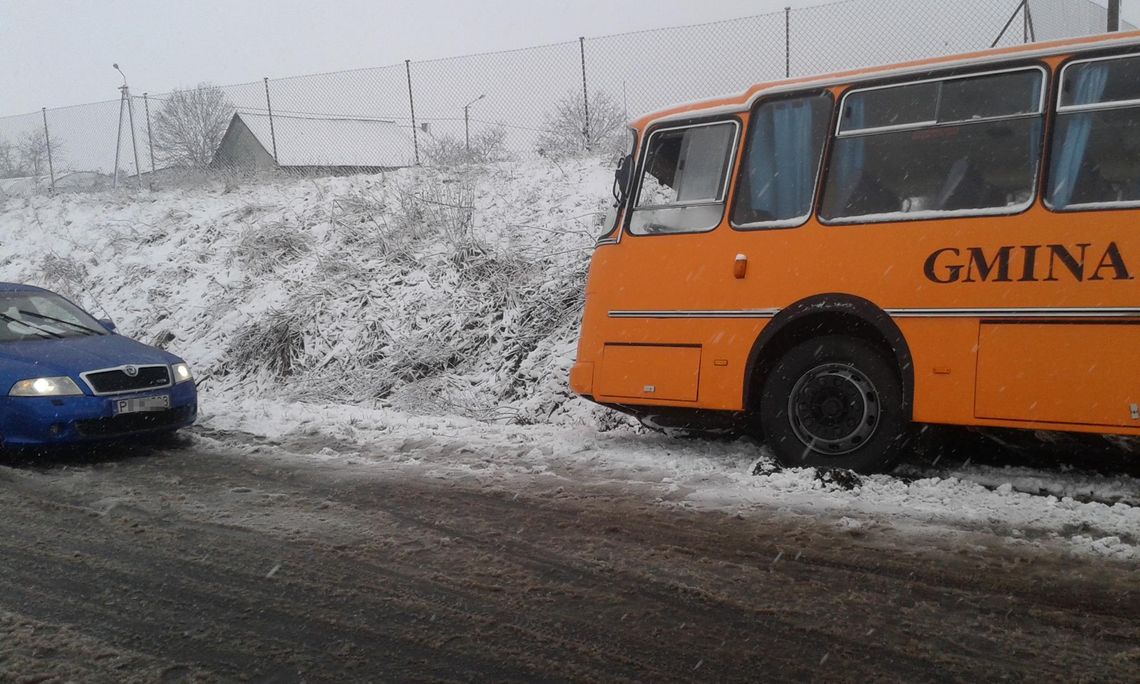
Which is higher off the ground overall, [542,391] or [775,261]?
[775,261]

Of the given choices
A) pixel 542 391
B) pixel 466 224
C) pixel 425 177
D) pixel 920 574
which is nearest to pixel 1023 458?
pixel 920 574

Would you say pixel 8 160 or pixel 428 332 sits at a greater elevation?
pixel 8 160

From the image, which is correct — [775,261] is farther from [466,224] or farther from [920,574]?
[466,224]

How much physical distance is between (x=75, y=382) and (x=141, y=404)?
526mm

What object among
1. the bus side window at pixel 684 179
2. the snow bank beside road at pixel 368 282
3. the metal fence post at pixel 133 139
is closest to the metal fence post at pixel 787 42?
the snow bank beside road at pixel 368 282

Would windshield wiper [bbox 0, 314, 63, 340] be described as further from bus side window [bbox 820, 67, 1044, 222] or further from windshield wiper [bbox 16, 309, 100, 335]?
bus side window [bbox 820, 67, 1044, 222]

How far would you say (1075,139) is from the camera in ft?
17.1

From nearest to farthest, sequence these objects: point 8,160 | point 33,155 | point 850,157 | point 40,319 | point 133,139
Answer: point 850,157
point 40,319
point 133,139
point 33,155
point 8,160

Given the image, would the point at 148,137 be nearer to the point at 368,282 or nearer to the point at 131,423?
the point at 368,282

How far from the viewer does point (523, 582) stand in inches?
152

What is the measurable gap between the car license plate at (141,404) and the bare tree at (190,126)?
1515 cm

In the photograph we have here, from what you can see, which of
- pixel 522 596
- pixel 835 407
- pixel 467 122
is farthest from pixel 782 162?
pixel 467 122

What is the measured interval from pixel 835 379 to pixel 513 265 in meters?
5.90

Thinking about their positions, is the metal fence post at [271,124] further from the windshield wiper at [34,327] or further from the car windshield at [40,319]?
the windshield wiper at [34,327]
